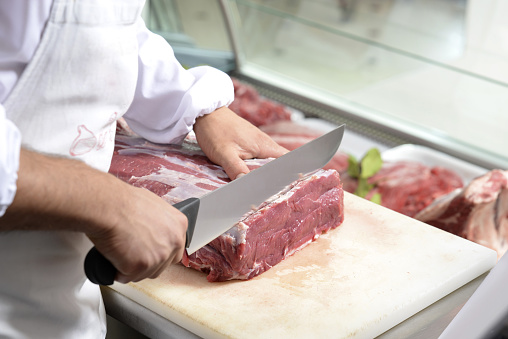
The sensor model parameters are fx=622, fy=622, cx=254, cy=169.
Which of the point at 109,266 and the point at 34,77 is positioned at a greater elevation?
the point at 34,77

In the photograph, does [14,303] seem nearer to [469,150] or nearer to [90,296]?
[90,296]

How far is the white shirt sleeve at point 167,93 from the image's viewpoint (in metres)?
1.48

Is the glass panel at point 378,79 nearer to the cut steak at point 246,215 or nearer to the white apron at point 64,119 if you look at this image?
the cut steak at point 246,215

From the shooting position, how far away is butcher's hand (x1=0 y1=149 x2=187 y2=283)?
3.00 ft

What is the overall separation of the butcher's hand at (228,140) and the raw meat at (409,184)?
776mm

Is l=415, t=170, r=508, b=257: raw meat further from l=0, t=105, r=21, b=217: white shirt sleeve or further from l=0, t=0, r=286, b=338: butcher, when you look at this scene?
l=0, t=105, r=21, b=217: white shirt sleeve

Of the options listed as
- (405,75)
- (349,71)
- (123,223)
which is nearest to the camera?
(123,223)

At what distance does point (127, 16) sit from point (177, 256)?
0.45 m

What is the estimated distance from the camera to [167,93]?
152cm

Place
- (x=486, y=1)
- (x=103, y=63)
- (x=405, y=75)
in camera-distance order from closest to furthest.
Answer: (x=103, y=63) → (x=405, y=75) → (x=486, y=1)

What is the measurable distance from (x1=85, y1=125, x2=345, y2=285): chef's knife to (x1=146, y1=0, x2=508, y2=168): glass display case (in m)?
1.10

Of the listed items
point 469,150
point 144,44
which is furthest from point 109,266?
point 469,150

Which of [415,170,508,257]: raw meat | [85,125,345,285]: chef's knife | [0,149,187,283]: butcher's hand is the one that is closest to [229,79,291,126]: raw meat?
[415,170,508,257]: raw meat

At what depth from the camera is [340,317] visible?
52.4 inches
